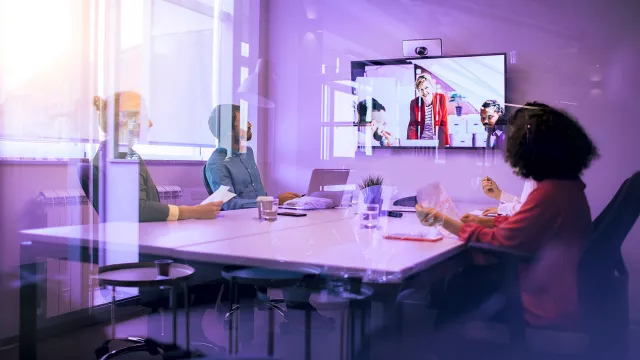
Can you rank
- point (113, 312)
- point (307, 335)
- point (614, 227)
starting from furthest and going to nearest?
point (113, 312) < point (307, 335) < point (614, 227)

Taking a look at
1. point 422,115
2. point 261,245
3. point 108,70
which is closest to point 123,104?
point 108,70

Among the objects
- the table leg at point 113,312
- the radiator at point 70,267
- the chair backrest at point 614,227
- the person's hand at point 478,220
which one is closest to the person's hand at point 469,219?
the person's hand at point 478,220

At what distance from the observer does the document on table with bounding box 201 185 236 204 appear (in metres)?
1.85

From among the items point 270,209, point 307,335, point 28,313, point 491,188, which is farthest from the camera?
point 28,313

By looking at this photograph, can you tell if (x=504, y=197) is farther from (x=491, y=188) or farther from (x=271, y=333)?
(x=271, y=333)

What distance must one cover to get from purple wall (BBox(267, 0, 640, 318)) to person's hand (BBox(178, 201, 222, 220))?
392mm

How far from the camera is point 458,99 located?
1138 mm

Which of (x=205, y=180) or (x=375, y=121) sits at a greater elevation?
(x=375, y=121)

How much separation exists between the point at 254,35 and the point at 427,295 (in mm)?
953

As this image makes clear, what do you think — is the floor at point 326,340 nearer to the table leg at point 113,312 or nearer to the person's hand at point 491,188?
the table leg at point 113,312

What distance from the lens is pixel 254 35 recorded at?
5.22 ft

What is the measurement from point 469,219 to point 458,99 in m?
0.27

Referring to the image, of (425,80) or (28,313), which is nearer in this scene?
(425,80)

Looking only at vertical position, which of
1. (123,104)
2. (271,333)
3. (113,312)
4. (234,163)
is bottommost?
(113,312)
